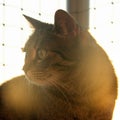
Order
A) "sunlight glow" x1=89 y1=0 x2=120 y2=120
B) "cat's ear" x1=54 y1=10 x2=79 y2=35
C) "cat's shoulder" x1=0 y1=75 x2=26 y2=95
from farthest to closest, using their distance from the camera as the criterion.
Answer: "sunlight glow" x1=89 y1=0 x2=120 y2=120
"cat's shoulder" x1=0 y1=75 x2=26 y2=95
"cat's ear" x1=54 y1=10 x2=79 y2=35

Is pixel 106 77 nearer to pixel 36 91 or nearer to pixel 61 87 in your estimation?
pixel 61 87

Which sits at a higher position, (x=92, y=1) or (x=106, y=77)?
(x=92, y=1)

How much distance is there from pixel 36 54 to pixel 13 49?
0.63 m

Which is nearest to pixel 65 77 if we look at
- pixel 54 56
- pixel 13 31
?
pixel 54 56

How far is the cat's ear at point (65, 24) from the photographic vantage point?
45.1 inches

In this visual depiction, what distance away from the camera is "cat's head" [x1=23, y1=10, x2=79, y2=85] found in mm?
1211

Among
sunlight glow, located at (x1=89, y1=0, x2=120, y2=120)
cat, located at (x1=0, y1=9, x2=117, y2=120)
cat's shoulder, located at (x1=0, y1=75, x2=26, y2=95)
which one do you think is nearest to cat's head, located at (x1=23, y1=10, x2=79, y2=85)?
cat, located at (x1=0, y1=9, x2=117, y2=120)

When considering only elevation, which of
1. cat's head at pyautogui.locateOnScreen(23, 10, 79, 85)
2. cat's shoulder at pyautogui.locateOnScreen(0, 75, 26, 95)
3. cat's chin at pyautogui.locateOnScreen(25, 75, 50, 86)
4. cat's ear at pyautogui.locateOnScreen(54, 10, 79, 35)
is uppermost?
cat's ear at pyautogui.locateOnScreen(54, 10, 79, 35)

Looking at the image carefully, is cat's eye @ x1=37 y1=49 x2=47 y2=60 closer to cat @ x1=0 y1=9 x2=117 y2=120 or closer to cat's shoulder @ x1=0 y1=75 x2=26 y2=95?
cat @ x1=0 y1=9 x2=117 y2=120

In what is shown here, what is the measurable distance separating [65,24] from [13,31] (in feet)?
2.43

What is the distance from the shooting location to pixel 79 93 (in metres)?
1.28

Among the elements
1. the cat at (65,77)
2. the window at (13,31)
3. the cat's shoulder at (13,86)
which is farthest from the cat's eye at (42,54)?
the window at (13,31)

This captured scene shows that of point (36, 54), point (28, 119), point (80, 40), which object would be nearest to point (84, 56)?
point (80, 40)

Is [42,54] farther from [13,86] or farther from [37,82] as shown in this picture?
[13,86]
